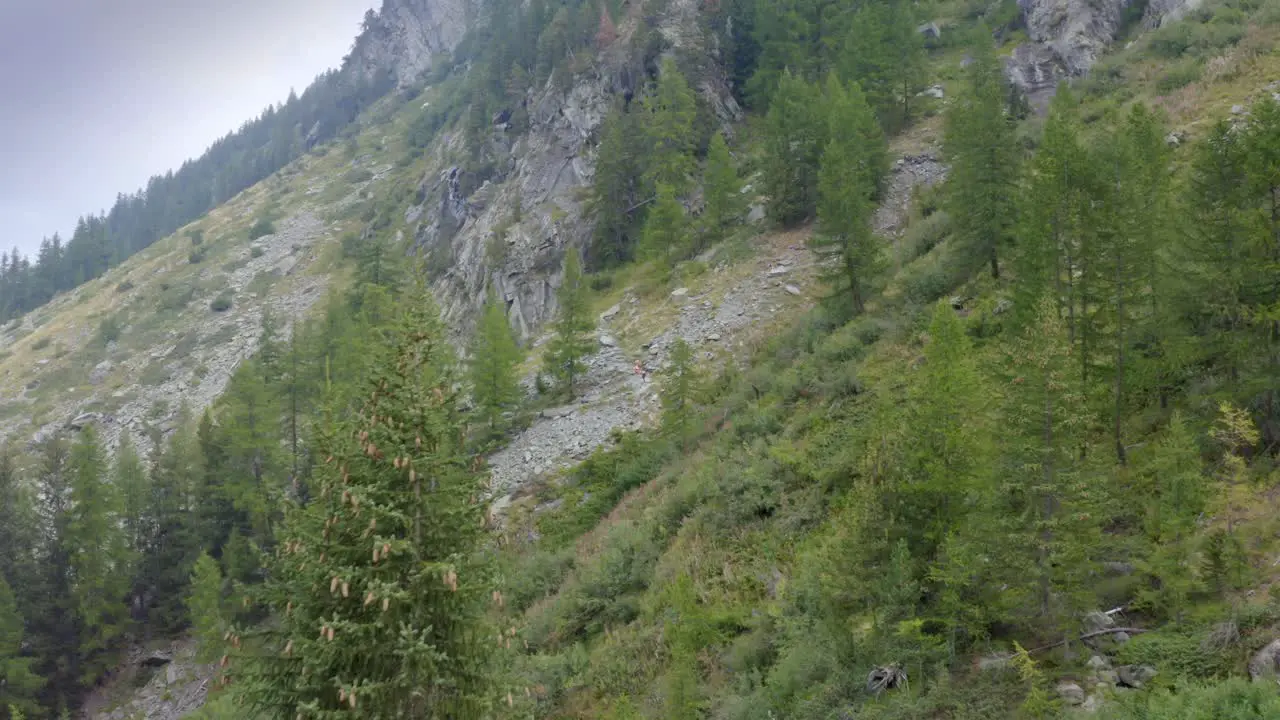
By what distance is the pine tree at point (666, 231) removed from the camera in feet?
145

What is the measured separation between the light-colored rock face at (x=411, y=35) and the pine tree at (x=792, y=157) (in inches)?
4618

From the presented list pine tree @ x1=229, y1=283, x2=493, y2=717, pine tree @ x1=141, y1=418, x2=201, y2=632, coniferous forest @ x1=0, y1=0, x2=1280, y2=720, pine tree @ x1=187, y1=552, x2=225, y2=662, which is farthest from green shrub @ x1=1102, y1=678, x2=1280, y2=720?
pine tree @ x1=141, y1=418, x2=201, y2=632

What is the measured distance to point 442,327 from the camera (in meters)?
10.2

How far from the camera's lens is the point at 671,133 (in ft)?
165

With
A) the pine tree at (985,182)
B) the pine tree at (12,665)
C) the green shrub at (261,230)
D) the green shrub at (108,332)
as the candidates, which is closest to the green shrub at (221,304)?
the green shrub at (108,332)

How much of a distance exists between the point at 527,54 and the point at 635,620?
69.5m

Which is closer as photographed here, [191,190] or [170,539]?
[170,539]

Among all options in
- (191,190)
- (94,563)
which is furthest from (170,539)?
(191,190)

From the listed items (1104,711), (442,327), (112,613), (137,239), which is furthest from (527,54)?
(137,239)

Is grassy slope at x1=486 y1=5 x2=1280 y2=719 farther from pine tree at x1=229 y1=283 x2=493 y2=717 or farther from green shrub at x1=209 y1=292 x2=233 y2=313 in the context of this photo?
green shrub at x1=209 y1=292 x2=233 y2=313

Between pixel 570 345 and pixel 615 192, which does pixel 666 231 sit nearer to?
pixel 615 192

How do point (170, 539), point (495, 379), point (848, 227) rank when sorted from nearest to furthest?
point (848, 227) → point (495, 379) → point (170, 539)

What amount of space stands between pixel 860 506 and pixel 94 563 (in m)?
40.2

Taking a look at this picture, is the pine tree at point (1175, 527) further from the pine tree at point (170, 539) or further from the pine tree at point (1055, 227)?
the pine tree at point (170, 539)
